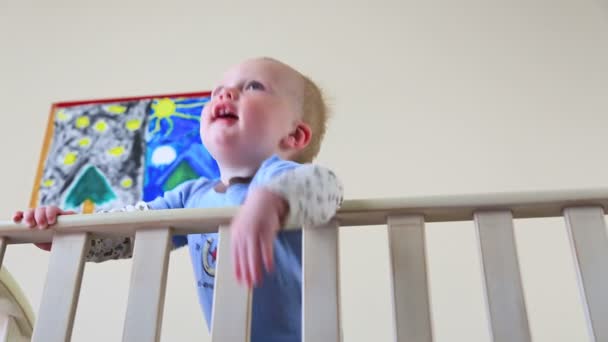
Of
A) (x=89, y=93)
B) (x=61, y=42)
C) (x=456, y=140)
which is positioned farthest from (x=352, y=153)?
(x=61, y=42)

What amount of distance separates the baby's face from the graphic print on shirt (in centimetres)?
12

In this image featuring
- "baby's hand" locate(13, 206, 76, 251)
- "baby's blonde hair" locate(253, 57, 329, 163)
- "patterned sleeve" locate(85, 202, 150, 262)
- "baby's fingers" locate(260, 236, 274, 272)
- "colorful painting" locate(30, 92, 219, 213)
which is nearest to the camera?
"baby's fingers" locate(260, 236, 274, 272)

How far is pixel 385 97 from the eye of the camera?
1617 mm

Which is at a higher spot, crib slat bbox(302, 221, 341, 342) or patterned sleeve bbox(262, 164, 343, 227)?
patterned sleeve bbox(262, 164, 343, 227)

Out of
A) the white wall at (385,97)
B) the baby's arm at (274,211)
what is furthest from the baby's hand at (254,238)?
the white wall at (385,97)

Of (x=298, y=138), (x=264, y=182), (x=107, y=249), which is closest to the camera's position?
(x=264, y=182)

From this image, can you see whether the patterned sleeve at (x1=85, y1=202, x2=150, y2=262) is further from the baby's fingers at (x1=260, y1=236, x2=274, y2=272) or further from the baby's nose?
the baby's fingers at (x1=260, y1=236, x2=274, y2=272)

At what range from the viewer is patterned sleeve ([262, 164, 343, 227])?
556 millimetres

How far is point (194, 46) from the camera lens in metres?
1.77

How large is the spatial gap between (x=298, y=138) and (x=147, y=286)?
14.9 inches

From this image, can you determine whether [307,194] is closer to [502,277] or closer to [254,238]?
[254,238]

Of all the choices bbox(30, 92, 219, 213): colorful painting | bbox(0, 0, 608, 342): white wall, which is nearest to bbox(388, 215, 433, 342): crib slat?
bbox(0, 0, 608, 342): white wall

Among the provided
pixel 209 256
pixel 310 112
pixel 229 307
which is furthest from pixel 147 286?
pixel 310 112

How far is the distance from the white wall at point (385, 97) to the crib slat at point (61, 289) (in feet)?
2.54
